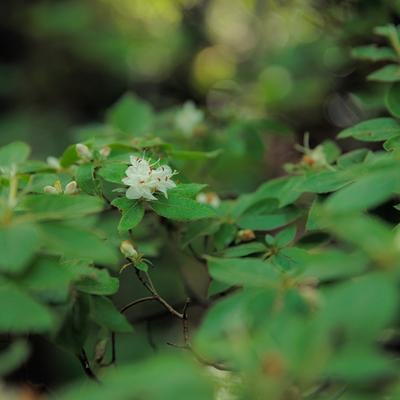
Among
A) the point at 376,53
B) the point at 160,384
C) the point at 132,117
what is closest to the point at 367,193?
the point at 160,384

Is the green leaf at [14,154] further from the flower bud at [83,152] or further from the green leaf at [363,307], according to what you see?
the green leaf at [363,307]

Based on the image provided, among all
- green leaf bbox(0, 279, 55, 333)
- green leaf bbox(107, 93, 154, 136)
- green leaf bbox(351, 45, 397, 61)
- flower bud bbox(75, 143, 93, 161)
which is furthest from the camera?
green leaf bbox(107, 93, 154, 136)

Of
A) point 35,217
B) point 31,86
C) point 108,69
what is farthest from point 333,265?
point 31,86

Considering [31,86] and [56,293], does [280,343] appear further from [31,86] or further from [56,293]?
[31,86]

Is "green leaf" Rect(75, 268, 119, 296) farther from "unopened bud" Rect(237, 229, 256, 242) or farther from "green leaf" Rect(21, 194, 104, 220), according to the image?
"unopened bud" Rect(237, 229, 256, 242)

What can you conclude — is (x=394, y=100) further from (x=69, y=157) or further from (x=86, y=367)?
(x=86, y=367)

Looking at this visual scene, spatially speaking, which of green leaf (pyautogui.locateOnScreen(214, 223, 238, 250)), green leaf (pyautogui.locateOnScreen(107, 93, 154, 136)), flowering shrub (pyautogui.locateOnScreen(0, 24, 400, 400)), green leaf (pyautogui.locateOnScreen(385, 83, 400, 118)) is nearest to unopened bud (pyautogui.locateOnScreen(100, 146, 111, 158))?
flowering shrub (pyautogui.locateOnScreen(0, 24, 400, 400))
